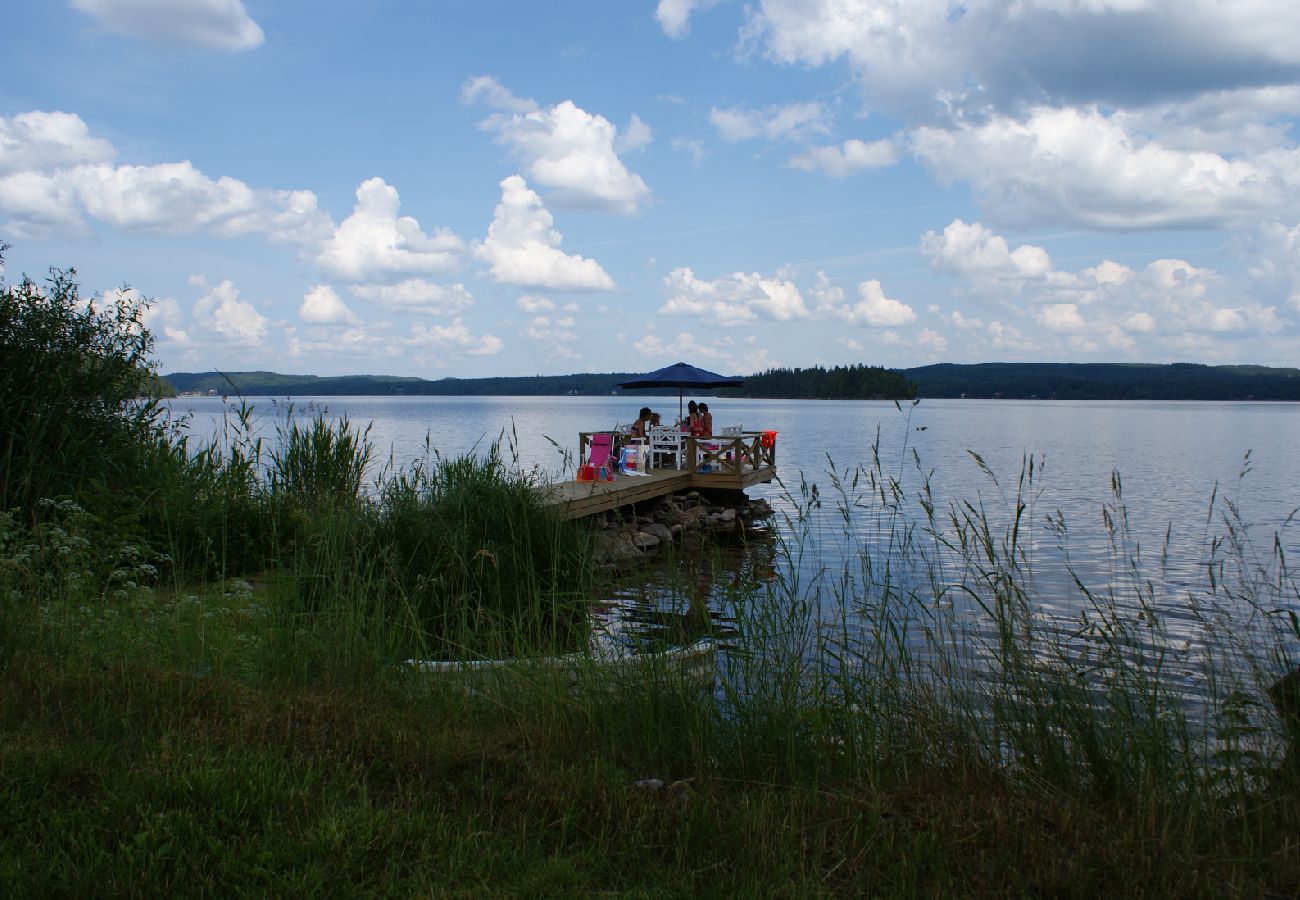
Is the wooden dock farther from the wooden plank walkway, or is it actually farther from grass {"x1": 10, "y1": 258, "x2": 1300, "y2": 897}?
grass {"x1": 10, "y1": 258, "x2": 1300, "y2": 897}

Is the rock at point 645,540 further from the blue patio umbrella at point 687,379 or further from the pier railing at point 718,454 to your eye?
the blue patio umbrella at point 687,379

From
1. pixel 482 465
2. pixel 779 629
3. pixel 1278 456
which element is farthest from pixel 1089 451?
pixel 779 629

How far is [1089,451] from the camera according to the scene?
43438 millimetres

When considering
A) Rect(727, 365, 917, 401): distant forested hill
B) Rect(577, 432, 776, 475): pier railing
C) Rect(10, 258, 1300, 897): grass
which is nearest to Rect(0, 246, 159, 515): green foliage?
Rect(10, 258, 1300, 897): grass

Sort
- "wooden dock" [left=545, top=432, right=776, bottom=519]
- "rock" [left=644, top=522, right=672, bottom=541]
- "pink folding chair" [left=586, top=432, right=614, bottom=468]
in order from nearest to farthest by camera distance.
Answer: "rock" [left=644, top=522, right=672, bottom=541], "wooden dock" [left=545, top=432, right=776, bottom=519], "pink folding chair" [left=586, top=432, right=614, bottom=468]

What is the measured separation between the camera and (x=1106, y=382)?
137875 millimetres

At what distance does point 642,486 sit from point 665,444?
4.35 m

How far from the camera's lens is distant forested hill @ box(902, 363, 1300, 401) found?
387ft

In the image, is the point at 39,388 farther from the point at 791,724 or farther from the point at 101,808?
the point at 791,724

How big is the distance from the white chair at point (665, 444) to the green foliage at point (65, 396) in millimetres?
12499

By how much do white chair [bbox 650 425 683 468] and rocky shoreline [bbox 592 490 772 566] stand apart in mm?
1188

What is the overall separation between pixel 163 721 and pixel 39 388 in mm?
7188

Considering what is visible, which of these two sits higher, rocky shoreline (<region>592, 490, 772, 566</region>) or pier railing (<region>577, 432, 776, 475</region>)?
pier railing (<region>577, 432, 776, 475</region>)

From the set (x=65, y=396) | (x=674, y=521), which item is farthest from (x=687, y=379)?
(x=65, y=396)
